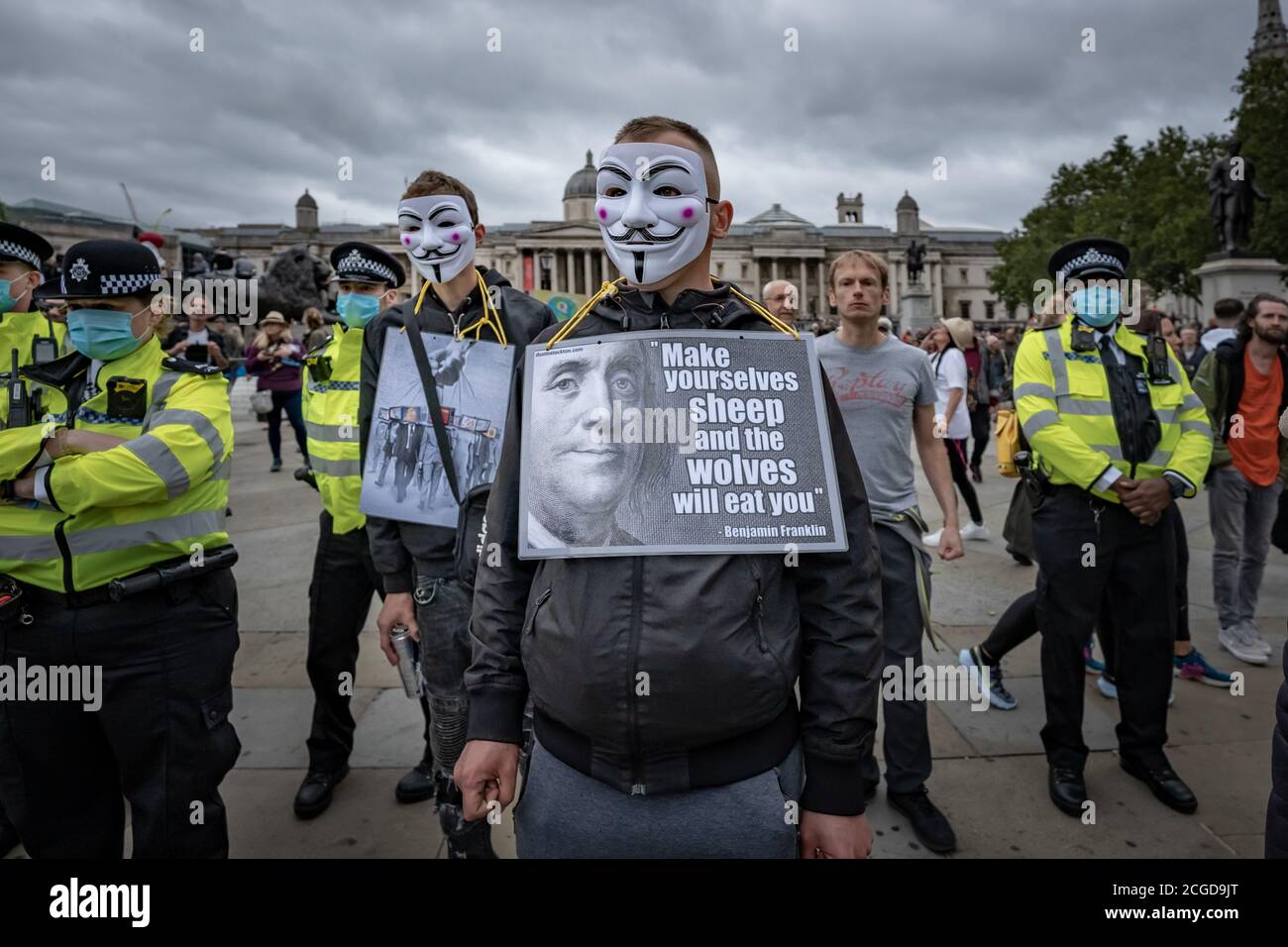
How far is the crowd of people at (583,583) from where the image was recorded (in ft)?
5.08

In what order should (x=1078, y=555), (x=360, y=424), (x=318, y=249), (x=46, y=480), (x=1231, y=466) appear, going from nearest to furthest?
(x=46, y=480), (x=360, y=424), (x=1078, y=555), (x=1231, y=466), (x=318, y=249)

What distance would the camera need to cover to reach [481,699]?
168cm

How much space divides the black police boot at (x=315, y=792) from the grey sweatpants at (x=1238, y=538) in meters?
5.60

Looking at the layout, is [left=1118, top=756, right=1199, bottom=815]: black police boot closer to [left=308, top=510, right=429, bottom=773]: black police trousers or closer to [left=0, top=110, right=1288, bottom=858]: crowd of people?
[left=0, top=110, right=1288, bottom=858]: crowd of people

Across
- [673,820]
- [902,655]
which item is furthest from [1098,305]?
[673,820]

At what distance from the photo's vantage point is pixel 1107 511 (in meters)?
3.38

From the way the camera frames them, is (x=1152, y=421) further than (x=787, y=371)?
Yes

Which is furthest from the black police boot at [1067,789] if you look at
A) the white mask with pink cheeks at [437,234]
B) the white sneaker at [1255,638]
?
the white mask with pink cheeks at [437,234]

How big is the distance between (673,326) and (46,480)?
6.13 ft

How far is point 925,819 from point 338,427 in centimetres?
310

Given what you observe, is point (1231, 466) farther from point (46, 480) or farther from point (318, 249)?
point (318, 249)

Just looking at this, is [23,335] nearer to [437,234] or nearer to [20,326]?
[20,326]

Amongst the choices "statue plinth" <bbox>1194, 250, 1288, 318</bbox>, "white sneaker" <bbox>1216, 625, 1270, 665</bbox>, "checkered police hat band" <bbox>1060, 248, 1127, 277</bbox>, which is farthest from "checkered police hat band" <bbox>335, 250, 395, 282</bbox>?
"statue plinth" <bbox>1194, 250, 1288, 318</bbox>
